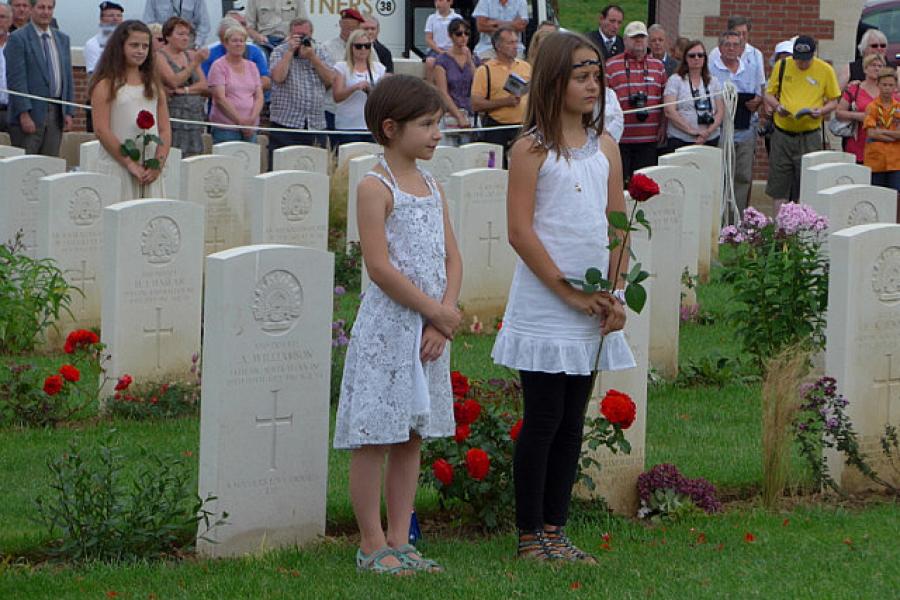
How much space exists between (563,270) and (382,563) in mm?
1204

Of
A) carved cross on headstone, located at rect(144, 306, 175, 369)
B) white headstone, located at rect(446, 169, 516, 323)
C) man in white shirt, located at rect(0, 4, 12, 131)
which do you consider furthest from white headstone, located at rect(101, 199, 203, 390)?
man in white shirt, located at rect(0, 4, 12, 131)

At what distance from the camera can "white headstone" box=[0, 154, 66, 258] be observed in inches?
466

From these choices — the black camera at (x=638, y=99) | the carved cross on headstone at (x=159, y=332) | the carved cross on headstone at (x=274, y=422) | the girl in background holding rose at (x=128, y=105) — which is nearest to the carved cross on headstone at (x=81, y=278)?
the girl in background holding rose at (x=128, y=105)

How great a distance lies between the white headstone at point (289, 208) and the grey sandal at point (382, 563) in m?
5.65

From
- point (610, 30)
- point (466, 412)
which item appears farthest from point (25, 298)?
point (610, 30)

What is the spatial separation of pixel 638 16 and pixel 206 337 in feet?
114

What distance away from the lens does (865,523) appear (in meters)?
6.67

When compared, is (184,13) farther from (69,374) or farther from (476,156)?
(69,374)

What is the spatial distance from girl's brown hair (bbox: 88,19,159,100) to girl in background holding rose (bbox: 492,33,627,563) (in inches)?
213

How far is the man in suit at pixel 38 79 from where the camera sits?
53.3ft

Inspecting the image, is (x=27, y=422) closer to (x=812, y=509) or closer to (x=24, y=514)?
(x=24, y=514)

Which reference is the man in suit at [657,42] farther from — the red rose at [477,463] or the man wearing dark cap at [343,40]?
the red rose at [477,463]

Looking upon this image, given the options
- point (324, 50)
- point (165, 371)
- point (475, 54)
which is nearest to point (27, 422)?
point (165, 371)

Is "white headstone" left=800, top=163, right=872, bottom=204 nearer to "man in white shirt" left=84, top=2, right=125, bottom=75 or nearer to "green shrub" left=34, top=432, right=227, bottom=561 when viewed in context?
"green shrub" left=34, top=432, right=227, bottom=561
